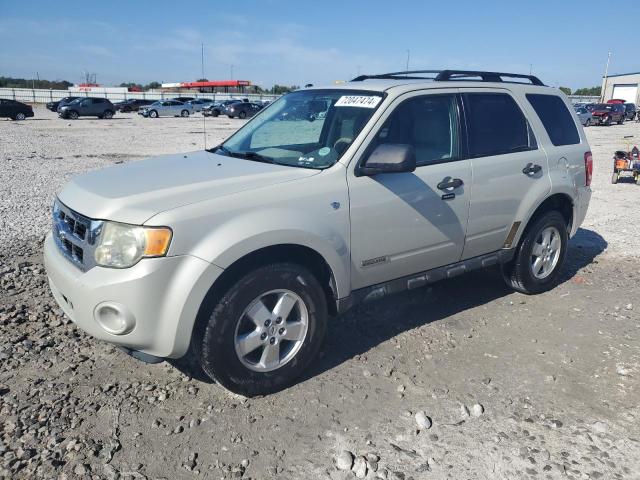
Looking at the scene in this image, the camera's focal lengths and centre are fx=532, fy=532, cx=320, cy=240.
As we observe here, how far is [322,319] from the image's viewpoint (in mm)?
3566

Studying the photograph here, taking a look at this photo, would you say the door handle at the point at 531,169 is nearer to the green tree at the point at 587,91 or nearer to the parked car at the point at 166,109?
the parked car at the point at 166,109

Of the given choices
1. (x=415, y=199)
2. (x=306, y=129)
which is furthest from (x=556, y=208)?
(x=306, y=129)

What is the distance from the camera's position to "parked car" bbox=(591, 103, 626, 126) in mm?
39250

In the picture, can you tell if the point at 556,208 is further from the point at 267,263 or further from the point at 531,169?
the point at 267,263

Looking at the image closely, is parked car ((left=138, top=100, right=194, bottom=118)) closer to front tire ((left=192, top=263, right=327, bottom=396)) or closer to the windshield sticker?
the windshield sticker

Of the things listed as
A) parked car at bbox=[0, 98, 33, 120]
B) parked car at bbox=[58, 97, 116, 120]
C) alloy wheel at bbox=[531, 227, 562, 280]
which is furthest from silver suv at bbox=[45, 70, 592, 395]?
parked car at bbox=[58, 97, 116, 120]

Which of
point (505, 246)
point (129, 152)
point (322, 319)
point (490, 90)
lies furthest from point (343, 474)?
point (129, 152)

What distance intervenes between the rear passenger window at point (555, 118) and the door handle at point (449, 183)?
1429mm

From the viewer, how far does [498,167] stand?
4.38m

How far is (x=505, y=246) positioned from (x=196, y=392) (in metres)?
2.93

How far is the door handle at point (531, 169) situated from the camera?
4.61 metres

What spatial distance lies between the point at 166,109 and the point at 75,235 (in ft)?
143

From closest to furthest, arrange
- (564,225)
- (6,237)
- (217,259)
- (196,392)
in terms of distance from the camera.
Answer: (217,259), (196,392), (564,225), (6,237)

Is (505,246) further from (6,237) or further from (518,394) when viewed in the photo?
(6,237)
